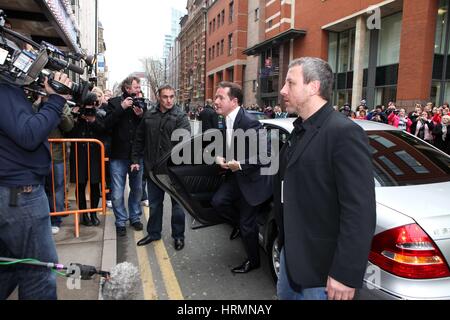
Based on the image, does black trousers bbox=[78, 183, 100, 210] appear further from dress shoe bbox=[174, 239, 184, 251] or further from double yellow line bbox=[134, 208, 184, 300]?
dress shoe bbox=[174, 239, 184, 251]

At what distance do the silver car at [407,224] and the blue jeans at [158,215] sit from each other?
1.26 m

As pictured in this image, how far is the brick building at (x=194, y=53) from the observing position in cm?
5566

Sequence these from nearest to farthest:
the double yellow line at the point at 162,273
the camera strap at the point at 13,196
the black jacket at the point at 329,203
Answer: the black jacket at the point at 329,203 < the camera strap at the point at 13,196 < the double yellow line at the point at 162,273

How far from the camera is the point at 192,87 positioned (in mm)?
66625

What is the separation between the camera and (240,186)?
3539 mm

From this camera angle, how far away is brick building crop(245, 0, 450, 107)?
15.0 m

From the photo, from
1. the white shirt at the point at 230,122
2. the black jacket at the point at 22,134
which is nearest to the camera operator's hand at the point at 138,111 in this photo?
the white shirt at the point at 230,122

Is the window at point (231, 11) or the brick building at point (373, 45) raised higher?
the window at point (231, 11)

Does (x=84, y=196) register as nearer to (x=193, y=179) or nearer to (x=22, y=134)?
(x=193, y=179)

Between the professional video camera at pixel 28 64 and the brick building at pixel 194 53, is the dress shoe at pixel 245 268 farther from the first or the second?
the brick building at pixel 194 53

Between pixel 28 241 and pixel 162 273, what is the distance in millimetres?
1775

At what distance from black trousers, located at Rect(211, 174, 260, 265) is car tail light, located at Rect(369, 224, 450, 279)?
1.63m

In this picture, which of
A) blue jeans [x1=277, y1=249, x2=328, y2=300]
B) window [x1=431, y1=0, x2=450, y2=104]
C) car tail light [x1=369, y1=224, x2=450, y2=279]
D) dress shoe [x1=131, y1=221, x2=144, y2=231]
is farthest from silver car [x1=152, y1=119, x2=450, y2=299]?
window [x1=431, y1=0, x2=450, y2=104]
